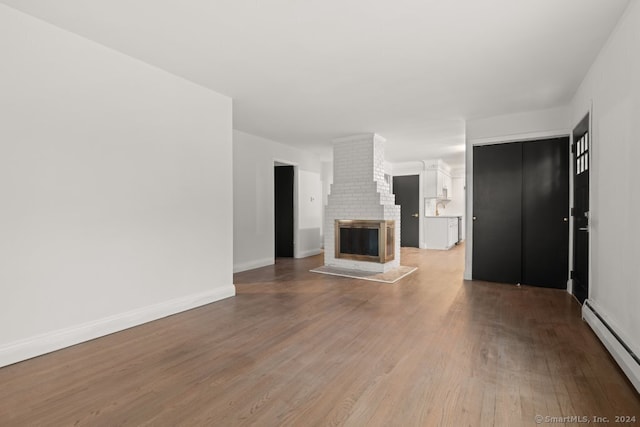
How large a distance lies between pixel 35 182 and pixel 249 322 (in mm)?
2011

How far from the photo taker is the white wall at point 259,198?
230 inches

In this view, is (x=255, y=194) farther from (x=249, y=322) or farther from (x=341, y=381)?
(x=341, y=381)

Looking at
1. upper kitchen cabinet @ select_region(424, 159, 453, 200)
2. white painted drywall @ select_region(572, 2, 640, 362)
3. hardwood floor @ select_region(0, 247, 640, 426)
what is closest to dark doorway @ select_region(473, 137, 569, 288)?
hardwood floor @ select_region(0, 247, 640, 426)

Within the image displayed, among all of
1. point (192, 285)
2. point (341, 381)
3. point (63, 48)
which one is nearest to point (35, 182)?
point (63, 48)

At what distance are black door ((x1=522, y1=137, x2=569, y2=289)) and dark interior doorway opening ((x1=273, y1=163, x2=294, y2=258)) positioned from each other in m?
4.50

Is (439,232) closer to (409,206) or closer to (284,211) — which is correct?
(409,206)

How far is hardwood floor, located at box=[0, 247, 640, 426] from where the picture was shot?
1747mm

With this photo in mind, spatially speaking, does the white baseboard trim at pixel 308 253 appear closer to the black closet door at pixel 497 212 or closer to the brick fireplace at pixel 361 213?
the brick fireplace at pixel 361 213

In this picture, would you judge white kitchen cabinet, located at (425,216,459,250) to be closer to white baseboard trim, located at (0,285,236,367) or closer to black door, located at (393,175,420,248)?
black door, located at (393,175,420,248)

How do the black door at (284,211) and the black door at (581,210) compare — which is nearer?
the black door at (581,210)

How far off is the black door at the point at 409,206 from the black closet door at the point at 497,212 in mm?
4583

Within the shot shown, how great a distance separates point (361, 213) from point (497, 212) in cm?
219

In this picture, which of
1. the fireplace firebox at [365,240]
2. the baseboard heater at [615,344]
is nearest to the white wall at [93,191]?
the fireplace firebox at [365,240]

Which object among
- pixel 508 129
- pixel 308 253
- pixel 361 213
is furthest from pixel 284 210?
pixel 508 129
